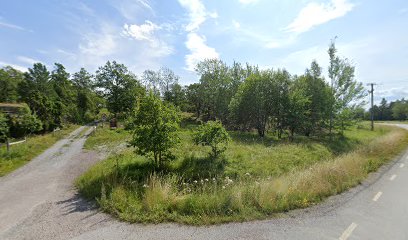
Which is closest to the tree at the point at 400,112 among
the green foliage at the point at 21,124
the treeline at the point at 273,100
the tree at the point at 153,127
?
the treeline at the point at 273,100

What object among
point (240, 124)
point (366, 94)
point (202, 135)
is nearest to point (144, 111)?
point (202, 135)

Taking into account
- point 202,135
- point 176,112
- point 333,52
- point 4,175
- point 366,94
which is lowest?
point 4,175

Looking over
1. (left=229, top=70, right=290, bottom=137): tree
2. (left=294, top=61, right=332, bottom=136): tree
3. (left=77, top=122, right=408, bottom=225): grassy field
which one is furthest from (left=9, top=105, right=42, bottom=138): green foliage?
(left=294, top=61, right=332, bottom=136): tree

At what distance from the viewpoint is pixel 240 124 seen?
106ft

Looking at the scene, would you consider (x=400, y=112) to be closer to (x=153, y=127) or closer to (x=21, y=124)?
(x=153, y=127)

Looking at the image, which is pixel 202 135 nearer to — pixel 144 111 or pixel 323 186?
pixel 144 111

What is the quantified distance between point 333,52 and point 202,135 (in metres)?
24.3

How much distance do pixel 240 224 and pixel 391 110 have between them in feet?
405

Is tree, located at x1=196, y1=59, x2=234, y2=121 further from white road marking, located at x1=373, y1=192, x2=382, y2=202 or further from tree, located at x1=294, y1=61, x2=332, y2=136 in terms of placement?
white road marking, located at x1=373, y1=192, x2=382, y2=202

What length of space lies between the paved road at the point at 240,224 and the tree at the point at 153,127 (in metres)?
3.45

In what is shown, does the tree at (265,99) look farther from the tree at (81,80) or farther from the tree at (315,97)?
the tree at (81,80)

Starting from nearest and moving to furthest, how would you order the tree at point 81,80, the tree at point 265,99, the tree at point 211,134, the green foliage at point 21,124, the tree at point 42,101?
1. the tree at point 211,134
2. the green foliage at point 21,124
3. the tree at point 265,99
4. the tree at point 42,101
5. the tree at point 81,80

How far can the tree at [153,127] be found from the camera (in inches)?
407

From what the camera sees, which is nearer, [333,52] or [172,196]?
[172,196]
